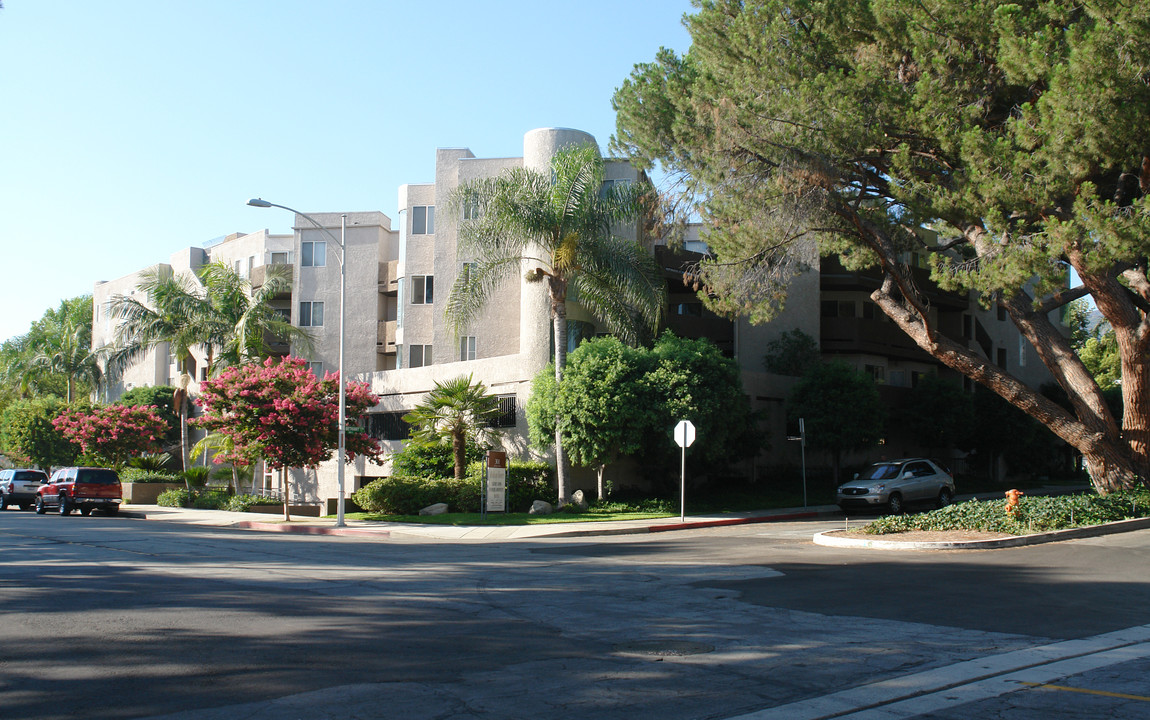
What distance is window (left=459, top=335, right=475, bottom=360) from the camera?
36344 millimetres

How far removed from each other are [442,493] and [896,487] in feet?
46.0

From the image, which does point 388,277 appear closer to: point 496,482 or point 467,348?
point 467,348

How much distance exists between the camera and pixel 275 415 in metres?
27.6

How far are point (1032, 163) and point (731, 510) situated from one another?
1470 cm

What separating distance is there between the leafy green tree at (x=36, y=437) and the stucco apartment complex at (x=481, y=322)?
1462cm

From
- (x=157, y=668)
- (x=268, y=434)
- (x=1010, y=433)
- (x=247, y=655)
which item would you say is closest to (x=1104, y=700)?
(x=247, y=655)

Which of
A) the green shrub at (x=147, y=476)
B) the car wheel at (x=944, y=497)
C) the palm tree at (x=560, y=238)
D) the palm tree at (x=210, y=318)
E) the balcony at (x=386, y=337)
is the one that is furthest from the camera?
the balcony at (x=386, y=337)

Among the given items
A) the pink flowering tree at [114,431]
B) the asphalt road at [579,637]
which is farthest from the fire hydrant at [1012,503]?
the pink flowering tree at [114,431]

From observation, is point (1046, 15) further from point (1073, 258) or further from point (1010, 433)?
point (1010, 433)

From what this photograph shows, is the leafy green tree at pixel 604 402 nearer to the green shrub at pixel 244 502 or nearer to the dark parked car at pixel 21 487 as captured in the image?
the green shrub at pixel 244 502

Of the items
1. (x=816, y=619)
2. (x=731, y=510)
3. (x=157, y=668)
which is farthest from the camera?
(x=731, y=510)

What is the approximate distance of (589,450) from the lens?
26.9 m

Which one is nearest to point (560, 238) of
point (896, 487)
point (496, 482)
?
point (496, 482)

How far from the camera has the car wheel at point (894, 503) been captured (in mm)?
26922
